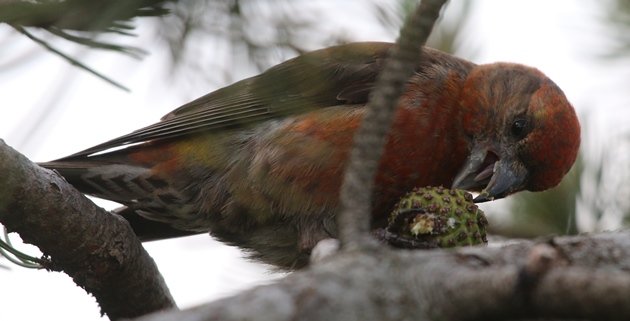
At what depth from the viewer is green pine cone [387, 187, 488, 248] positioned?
2846 millimetres

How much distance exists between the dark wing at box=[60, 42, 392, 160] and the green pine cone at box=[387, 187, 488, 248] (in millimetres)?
468

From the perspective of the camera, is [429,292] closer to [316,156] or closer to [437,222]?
[437,222]

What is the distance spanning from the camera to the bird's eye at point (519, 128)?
3.88 meters

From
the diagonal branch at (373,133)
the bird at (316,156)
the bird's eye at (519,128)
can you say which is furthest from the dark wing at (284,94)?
the bird's eye at (519,128)

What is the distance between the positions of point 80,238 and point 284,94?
51.1 inches

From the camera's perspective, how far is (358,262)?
5.75 feet

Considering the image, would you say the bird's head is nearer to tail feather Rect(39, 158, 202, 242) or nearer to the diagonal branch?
tail feather Rect(39, 158, 202, 242)

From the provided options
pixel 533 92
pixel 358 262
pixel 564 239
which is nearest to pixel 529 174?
pixel 533 92

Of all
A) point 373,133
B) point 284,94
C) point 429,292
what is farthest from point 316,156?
point 429,292

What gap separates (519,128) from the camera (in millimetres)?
3883

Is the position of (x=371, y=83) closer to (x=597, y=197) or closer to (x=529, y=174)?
(x=529, y=174)

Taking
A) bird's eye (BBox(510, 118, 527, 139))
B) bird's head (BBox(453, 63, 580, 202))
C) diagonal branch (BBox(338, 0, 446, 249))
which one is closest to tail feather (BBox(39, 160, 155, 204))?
bird's head (BBox(453, 63, 580, 202))

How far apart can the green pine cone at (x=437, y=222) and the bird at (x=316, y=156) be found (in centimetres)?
61

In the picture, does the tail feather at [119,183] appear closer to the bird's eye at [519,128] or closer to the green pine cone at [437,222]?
the green pine cone at [437,222]
